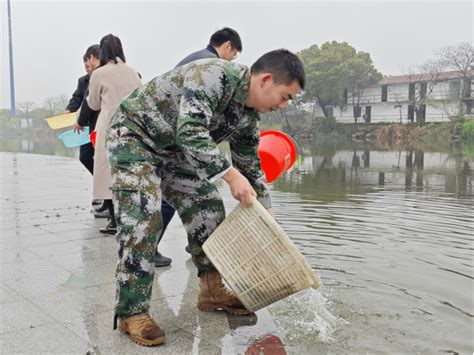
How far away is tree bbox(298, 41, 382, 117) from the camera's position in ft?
163

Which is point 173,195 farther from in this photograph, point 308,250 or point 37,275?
point 308,250

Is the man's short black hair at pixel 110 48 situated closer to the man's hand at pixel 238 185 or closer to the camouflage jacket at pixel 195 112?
the camouflage jacket at pixel 195 112

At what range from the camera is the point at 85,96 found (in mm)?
5270

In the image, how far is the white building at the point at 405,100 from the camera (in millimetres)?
46406

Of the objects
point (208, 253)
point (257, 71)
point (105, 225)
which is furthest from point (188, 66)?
point (105, 225)

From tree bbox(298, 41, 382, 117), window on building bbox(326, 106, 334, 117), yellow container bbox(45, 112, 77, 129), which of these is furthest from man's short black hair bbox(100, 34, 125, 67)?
window on building bbox(326, 106, 334, 117)

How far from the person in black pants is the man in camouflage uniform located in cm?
249

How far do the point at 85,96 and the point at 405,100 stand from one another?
48.8 metres

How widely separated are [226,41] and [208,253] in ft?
7.48

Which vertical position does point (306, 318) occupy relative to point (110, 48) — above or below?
below

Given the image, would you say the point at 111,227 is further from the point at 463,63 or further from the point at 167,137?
the point at 463,63

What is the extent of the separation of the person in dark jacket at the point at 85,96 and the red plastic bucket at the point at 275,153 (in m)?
1.81

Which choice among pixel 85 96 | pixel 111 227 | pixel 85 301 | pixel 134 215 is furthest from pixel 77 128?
pixel 134 215

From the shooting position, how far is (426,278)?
421 centimetres
